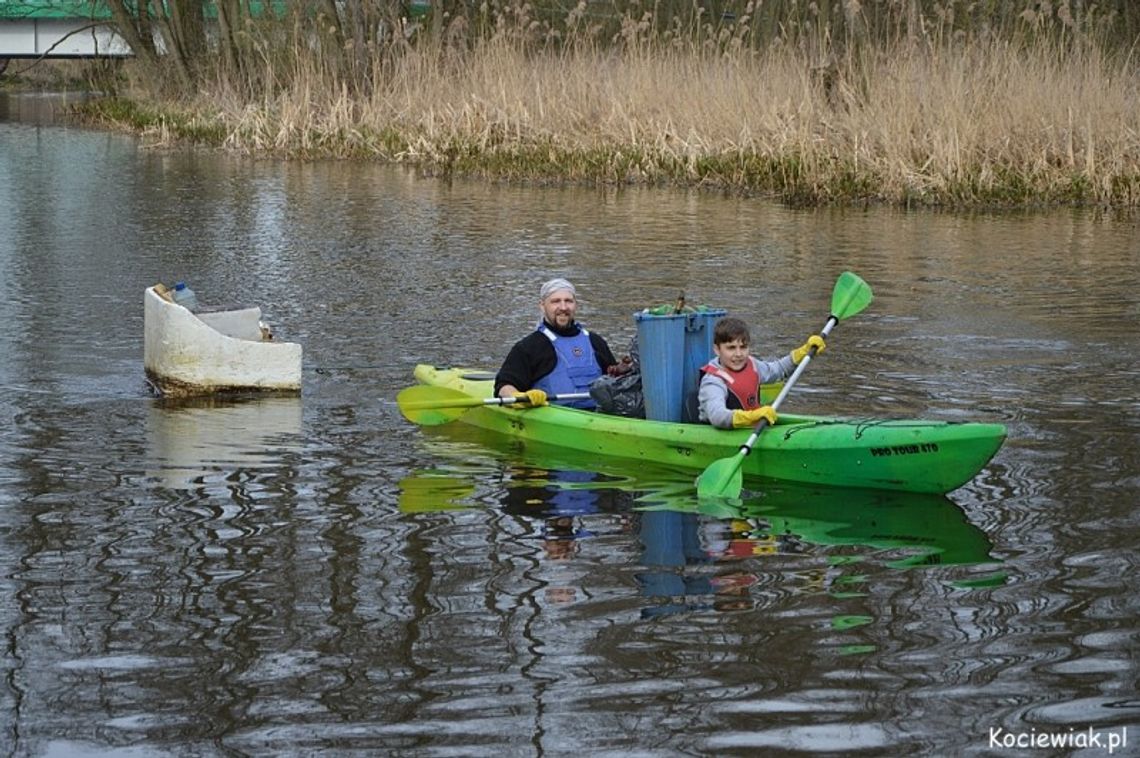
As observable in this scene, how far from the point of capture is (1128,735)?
15.4 feet

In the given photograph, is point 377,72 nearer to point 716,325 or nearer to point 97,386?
point 97,386

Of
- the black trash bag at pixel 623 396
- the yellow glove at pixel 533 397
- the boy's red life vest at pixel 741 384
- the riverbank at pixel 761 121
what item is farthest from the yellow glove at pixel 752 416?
the riverbank at pixel 761 121

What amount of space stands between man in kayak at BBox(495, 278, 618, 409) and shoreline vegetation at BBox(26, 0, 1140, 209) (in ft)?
29.5

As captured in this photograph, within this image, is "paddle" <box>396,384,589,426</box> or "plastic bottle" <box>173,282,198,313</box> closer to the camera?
"paddle" <box>396,384,589,426</box>

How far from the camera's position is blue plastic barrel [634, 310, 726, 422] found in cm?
823

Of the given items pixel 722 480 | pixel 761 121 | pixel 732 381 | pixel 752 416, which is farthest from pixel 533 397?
pixel 761 121

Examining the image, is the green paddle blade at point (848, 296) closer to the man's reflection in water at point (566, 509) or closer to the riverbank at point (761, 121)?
the man's reflection in water at point (566, 509)

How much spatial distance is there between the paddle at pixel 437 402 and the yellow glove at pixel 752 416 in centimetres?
120

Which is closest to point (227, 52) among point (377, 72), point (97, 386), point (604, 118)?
point (377, 72)

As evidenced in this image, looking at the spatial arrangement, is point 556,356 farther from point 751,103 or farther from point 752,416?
→ point 751,103

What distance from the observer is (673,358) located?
8.27 metres

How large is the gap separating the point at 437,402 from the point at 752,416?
1721 mm

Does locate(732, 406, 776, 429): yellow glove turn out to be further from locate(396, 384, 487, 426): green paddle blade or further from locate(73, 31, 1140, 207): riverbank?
locate(73, 31, 1140, 207): riverbank

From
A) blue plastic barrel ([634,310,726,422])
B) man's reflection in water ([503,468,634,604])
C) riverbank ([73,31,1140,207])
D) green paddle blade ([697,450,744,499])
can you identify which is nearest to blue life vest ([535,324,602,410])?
blue plastic barrel ([634,310,726,422])
